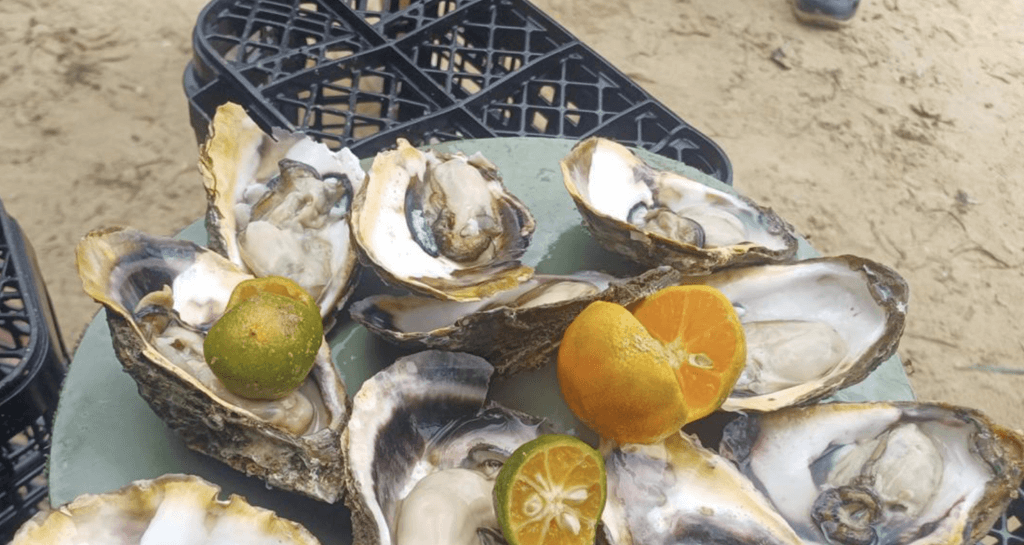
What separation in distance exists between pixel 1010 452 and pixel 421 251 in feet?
2.92

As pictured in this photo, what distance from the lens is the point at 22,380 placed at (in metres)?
1.37

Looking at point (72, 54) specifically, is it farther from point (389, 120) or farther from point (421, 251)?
point (421, 251)

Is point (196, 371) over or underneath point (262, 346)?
underneath

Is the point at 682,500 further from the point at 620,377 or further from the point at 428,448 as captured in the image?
the point at 428,448

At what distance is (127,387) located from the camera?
1.22 metres

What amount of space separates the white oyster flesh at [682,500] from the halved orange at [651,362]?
0.19 ft

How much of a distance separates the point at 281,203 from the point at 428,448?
1.68ft

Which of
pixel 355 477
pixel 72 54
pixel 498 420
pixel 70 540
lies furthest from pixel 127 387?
pixel 72 54

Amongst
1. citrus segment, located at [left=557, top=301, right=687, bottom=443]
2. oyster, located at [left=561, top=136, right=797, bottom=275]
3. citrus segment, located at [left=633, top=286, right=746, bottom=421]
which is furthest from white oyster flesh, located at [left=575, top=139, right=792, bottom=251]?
citrus segment, located at [left=557, top=301, right=687, bottom=443]

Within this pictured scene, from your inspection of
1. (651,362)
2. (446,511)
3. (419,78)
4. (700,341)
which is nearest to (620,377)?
(651,362)

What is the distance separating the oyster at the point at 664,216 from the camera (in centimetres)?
137

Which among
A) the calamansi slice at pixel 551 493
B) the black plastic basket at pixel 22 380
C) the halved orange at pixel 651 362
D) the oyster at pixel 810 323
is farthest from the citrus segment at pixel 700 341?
the black plastic basket at pixel 22 380

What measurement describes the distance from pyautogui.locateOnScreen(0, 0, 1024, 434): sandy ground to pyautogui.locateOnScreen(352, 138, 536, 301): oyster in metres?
1.58

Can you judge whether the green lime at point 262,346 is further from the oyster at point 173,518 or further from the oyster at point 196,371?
the oyster at point 173,518
